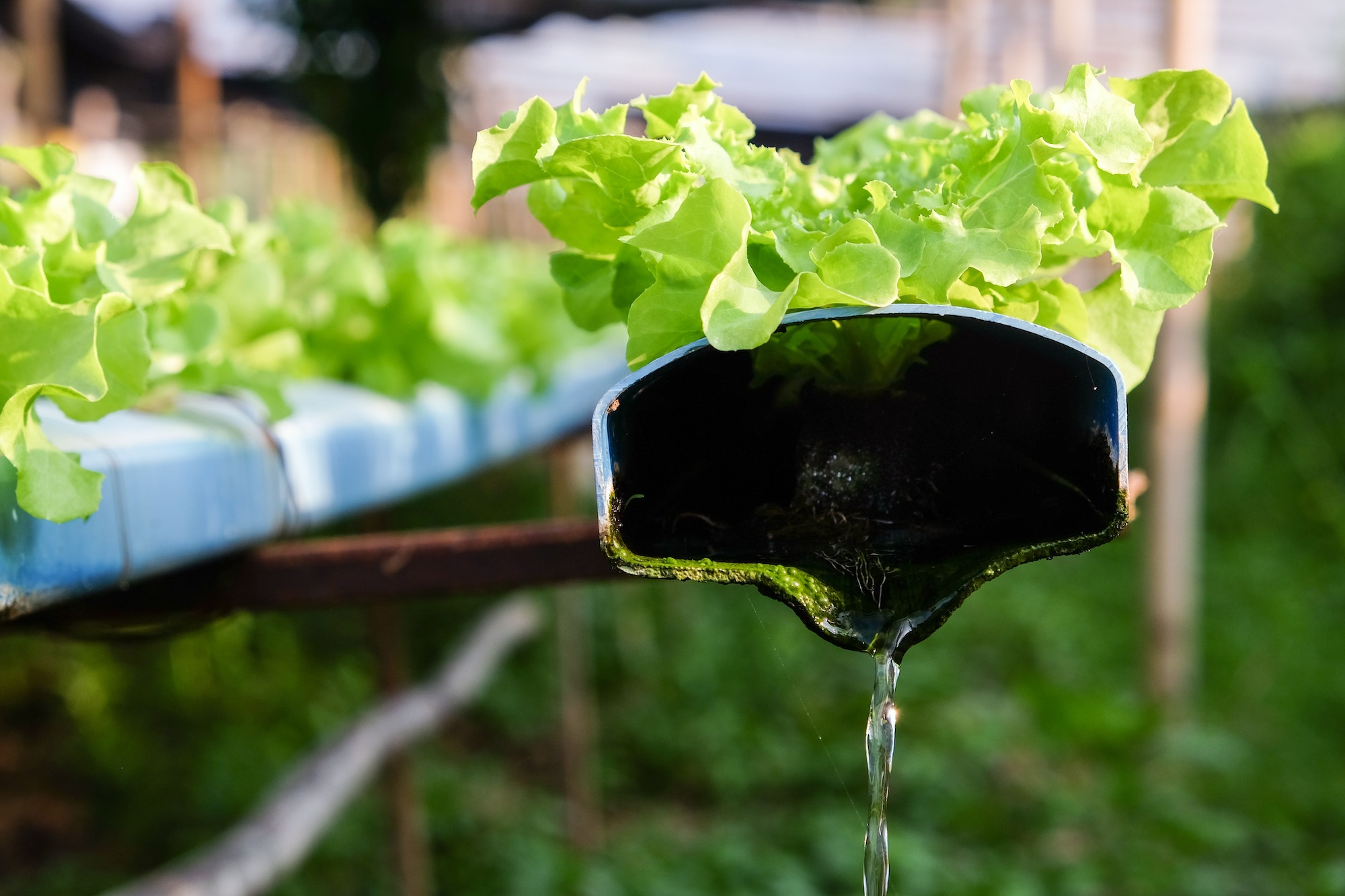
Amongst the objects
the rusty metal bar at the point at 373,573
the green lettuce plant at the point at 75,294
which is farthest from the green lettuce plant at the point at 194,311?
the rusty metal bar at the point at 373,573

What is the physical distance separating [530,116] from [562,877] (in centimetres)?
288

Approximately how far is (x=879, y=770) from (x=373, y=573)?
0.48 metres

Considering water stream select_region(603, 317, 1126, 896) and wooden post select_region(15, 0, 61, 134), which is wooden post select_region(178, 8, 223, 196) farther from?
water stream select_region(603, 317, 1126, 896)

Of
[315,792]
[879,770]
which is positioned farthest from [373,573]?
[315,792]

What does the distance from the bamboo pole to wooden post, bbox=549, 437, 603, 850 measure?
0.25 meters

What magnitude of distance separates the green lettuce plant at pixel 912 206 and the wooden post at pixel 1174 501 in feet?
10.2

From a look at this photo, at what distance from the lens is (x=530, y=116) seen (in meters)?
0.62

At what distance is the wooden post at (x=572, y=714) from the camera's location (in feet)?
11.6

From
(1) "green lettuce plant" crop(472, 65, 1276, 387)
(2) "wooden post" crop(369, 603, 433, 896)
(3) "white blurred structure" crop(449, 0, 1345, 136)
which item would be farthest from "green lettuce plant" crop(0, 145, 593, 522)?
(3) "white blurred structure" crop(449, 0, 1345, 136)

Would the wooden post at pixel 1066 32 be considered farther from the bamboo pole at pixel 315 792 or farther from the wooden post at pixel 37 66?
the wooden post at pixel 37 66

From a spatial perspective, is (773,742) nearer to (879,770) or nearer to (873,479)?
(879,770)

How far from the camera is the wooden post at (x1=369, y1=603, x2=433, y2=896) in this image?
108 inches

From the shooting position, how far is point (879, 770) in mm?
736

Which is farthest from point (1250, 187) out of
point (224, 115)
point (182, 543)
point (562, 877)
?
point (224, 115)
